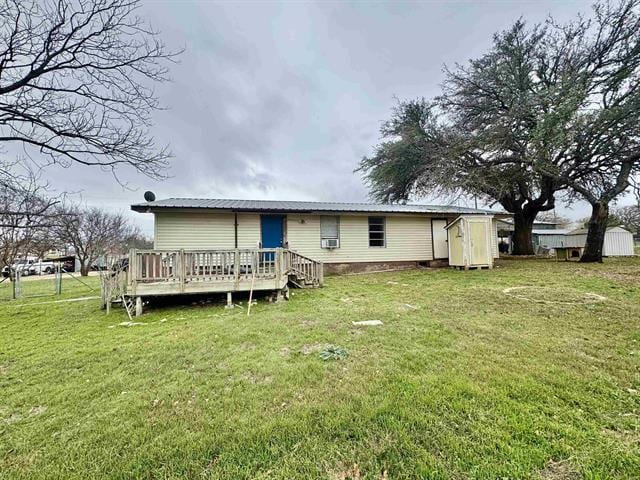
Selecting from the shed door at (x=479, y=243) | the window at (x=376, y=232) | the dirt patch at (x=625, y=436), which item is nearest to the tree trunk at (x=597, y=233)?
the shed door at (x=479, y=243)

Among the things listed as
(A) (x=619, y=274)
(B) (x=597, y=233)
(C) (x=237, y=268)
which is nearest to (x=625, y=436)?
(C) (x=237, y=268)

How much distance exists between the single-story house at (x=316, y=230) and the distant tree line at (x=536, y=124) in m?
2.49

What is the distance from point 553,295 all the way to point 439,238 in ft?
23.0

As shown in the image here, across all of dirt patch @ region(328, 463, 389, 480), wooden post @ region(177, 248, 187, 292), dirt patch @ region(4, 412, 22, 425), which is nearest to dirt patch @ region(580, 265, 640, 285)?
dirt patch @ region(328, 463, 389, 480)

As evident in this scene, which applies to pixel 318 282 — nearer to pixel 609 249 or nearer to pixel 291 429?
pixel 291 429

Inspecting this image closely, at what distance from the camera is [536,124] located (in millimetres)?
11031

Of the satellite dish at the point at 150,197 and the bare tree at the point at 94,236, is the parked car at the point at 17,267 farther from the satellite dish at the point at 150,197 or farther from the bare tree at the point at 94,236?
the satellite dish at the point at 150,197

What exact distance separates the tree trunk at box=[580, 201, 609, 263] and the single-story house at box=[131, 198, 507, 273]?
4173mm

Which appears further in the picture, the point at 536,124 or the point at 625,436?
the point at 536,124

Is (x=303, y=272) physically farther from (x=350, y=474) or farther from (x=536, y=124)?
(x=536, y=124)

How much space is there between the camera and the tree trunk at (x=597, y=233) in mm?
12016

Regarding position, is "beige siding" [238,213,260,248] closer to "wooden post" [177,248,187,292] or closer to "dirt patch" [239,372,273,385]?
"wooden post" [177,248,187,292]

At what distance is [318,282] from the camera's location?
956 centimetres

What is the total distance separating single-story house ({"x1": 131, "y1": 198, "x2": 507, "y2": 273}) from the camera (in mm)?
10125
